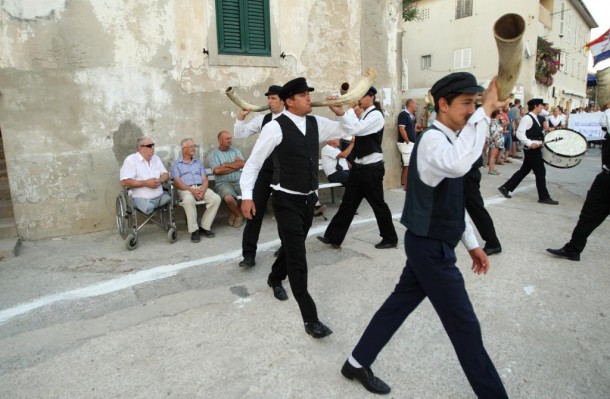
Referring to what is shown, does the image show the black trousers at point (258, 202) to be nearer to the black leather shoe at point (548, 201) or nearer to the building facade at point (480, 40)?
the black leather shoe at point (548, 201)

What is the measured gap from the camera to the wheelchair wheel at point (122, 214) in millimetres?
5566

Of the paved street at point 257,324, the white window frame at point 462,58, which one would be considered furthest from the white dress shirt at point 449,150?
the white window frame at point 462,58

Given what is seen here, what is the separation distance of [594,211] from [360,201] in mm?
2435

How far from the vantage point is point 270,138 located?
128 inches

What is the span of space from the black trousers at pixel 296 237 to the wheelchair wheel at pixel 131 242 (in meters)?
2.77

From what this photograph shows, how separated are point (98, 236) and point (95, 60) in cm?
235

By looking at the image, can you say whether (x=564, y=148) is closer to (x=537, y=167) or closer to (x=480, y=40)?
(x=537, y=167)

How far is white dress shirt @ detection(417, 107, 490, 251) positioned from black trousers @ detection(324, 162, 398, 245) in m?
2.78

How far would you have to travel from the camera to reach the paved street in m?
2.64

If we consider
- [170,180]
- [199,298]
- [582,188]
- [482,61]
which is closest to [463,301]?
[199,298]

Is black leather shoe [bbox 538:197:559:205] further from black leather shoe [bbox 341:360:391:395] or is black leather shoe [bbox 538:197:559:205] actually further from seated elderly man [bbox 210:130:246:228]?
black leather shoe [bbox 341:360:391:395]

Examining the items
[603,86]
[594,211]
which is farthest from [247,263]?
[603,86]

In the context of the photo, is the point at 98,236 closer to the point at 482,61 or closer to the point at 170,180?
the point at 170,180

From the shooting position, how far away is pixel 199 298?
12.7 feet
